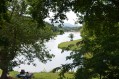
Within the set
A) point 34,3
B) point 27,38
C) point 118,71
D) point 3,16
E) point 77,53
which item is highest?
point 27,38

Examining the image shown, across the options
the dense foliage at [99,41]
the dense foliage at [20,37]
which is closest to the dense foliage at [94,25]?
the dense foliage at [99,41]

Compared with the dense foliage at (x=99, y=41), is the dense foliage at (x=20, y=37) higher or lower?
higher

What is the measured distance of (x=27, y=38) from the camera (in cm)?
3109

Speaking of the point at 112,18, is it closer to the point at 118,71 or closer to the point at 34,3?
the point at 118,71

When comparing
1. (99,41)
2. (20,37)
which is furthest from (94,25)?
(20,37)

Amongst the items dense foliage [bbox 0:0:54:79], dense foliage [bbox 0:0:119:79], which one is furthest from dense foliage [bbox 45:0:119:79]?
dense foliage [bbox 0:0:54:79]

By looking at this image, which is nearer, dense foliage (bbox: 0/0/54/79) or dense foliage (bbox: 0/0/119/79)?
dense foliage (bbox: 0/0/119/79)

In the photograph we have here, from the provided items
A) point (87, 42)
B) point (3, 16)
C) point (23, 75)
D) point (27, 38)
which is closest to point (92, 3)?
point (87, 42)

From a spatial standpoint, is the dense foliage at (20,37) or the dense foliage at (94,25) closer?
the dense foliage at (94,25)

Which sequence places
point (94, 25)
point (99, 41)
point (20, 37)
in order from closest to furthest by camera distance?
point (99, 41), point (94, 25), point (20, 37)

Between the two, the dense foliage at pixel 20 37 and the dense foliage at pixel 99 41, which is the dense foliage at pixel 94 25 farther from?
the dense foliage at pixel 20 37

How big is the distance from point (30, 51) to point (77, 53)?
52.8 feet

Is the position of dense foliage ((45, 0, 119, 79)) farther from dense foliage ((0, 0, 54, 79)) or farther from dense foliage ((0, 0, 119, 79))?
dense foliage ((0, 0, 54, 79))

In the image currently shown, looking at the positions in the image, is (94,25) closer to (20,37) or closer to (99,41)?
(99,41)
